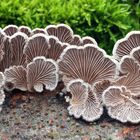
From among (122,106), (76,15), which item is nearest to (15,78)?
(122,106)

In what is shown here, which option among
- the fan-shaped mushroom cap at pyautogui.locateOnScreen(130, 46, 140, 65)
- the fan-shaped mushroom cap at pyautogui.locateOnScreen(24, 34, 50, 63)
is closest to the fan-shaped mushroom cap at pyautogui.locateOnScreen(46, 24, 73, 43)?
the fan-shaped mushroom cap at pyautogui.locateOnScreen(24, 34, 50, 63)

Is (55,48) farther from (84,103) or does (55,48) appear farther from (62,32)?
(84,103)

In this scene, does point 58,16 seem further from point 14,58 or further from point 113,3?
point 14,58

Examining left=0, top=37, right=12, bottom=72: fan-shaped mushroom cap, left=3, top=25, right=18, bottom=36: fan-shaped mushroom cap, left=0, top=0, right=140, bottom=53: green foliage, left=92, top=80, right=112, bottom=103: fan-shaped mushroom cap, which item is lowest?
left=0, top=0, right=140, bottom=53: green foliage

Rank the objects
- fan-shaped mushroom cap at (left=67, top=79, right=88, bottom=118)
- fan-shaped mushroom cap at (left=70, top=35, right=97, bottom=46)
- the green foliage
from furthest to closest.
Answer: the green foliage < fan-shaped mushroom cap at (left=70, top=35, right=97, bottom=46) < fan-shaped mushroom cap at (left=67, top=79, right=88, bottom=118)

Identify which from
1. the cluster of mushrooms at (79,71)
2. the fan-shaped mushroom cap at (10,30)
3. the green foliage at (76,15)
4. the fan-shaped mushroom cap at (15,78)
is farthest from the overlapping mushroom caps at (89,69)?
the green foliage at (76,15)

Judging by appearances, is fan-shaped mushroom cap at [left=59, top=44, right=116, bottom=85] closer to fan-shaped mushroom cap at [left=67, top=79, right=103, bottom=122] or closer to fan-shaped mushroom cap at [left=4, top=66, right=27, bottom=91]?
fan-shaped mushroom cap at [left=67, top=79, right=103, bottom=122]

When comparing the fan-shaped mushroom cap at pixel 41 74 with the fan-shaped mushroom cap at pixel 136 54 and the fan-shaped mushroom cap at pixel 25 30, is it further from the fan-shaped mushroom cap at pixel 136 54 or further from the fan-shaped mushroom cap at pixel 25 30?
the fan-shaped mushroom cap at pixel 136 54
